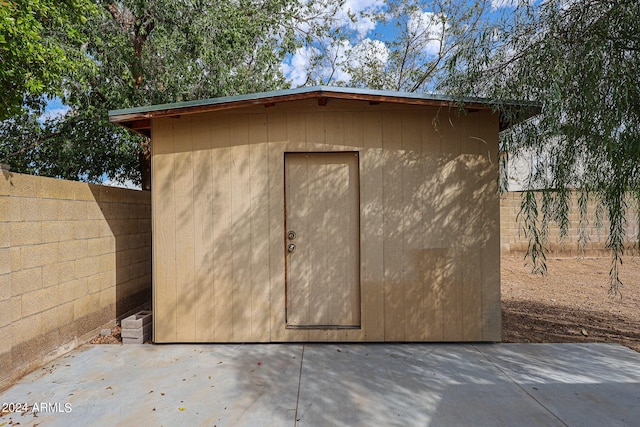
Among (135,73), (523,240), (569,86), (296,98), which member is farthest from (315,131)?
(523,240)

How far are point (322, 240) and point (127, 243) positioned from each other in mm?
2724

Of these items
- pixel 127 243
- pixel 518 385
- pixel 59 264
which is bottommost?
pixel 518 385

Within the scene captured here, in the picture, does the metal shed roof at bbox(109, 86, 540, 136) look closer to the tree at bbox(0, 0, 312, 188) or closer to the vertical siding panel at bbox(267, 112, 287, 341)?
the vertical siding panel at bbox(267, 112, 287, 341)

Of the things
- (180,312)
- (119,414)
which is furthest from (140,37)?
(119,414)

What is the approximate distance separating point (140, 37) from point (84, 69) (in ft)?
6.59

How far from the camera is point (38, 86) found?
3889mm

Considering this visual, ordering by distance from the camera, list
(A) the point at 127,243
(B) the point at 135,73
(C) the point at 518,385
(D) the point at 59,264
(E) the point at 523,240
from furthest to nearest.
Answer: (E) the point at 523,240 < (B) the point at 135,73 < (A) the point at 127,243 < (D) the point at 59,264 < (C) the point at 518,385

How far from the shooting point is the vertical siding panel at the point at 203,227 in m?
3.97

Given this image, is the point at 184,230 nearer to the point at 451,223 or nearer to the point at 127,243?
the point at 127,243

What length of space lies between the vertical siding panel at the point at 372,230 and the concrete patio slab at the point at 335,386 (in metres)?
0.31

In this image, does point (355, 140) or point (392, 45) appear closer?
point (355, 140)

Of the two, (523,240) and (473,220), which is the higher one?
(473,220)

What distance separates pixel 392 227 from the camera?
3963 mm

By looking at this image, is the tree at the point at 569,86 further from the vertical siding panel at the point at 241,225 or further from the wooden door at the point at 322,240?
the vertical siding panel at the point at 241,225
